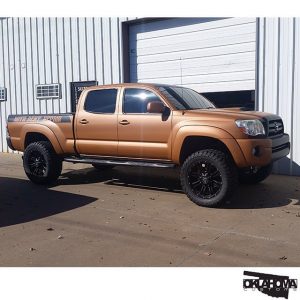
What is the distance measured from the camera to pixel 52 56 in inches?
502

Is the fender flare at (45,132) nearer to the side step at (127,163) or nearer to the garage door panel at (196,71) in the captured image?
the side step at (127,163)

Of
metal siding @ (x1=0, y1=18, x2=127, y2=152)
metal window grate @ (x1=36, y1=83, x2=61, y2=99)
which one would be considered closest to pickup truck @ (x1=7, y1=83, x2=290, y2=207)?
metal siding @ (x1=0, y1=18, x2=127, y2=152)

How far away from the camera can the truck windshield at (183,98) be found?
22.3 feet

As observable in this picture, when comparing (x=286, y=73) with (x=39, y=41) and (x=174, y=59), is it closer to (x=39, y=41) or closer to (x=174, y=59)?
(x=174, y=59)

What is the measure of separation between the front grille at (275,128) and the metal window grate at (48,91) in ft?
25.2

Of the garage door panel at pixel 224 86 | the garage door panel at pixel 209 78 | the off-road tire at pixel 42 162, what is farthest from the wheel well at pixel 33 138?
the garage door panel at pixel 224 86

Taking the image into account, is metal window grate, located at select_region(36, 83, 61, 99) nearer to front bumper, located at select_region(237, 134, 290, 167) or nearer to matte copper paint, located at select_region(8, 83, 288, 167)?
matte copper paint, located at select_region(8, 83, 288, 167)

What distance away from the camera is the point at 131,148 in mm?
6949

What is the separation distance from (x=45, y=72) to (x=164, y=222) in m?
8.83

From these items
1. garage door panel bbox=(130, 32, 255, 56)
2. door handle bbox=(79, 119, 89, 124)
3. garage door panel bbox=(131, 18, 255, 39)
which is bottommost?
door handle bbox=(79, 119, 89, 124)

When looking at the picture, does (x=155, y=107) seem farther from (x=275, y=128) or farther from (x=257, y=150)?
(x=275, y=128)

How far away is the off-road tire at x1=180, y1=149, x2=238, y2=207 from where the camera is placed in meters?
5.99

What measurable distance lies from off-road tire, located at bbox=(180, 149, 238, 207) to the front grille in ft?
2.69

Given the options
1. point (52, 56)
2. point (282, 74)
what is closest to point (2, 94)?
point (52, 56)
